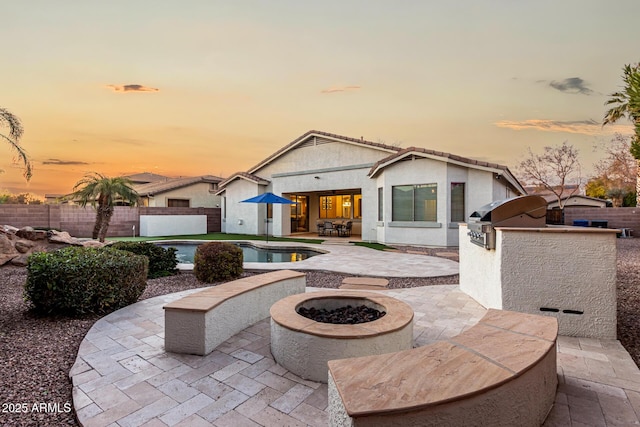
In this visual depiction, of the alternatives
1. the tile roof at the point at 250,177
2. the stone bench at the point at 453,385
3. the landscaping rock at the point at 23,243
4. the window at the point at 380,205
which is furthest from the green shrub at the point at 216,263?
the tile roof at the point at 250,177

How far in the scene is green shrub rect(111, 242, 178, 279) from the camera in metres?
8.23

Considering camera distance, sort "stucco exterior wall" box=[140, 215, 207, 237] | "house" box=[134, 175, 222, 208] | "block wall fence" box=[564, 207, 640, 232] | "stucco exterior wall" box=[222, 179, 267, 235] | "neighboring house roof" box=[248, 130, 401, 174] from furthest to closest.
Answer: "house" box=[134, 175, 222, 208], "stucco exterior wall" box=[222, 179, 267, 235], "stucco exterior wall" box=[140, 215, 207, 237], "block wall fence" box=[564, 207, 640, 232], "neighboring house roof" box=[248, 130, 401, 174]

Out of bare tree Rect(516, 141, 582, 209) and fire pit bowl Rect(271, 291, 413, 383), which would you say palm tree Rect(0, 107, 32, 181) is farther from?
bare tree Rect(516, 141, 582, 209)

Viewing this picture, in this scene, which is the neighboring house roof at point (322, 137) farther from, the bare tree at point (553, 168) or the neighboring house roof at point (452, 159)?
the bare tree at point (553, 168)

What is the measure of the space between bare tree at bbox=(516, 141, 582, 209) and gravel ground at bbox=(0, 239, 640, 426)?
25.9 m

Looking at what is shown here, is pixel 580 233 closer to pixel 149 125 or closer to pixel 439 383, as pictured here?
pixel 439 383

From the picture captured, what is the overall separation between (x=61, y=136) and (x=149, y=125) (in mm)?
3972

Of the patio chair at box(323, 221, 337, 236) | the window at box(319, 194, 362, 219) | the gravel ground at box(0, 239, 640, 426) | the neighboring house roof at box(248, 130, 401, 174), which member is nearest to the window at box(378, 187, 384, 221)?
the neighboring house roof at box(248, 130, 401, 174)

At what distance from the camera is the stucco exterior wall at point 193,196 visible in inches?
1037

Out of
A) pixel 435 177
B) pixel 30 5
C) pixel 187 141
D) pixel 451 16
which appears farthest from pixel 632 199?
pixel 30 5

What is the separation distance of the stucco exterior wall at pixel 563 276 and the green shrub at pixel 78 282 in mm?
6052

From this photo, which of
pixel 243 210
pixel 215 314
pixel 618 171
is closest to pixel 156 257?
pixel 215 314

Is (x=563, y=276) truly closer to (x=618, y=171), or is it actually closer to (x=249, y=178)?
(x=249, y=178)

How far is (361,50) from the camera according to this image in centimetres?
1134
